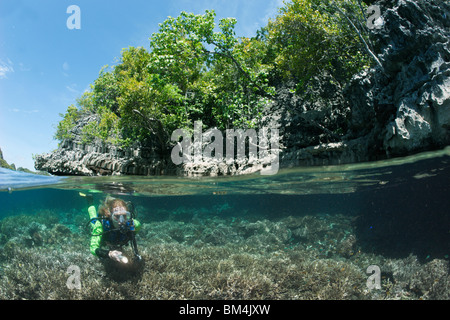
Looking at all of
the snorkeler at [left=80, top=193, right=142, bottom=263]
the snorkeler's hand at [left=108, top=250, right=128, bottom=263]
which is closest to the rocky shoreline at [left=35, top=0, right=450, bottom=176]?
the snorkeler at [left=80, top=193, right=142, bottom=263]

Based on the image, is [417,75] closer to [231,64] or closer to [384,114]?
[384,114]

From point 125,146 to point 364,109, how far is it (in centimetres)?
1365

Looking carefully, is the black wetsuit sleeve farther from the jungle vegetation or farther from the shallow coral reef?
the jungle vegetation

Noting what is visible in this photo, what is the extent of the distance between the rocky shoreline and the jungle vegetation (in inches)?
48.3

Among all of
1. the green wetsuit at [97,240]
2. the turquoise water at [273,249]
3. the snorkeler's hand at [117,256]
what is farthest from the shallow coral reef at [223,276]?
the snorkeler's hand at [117,256]

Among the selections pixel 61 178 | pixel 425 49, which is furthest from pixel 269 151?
pixel 61 178

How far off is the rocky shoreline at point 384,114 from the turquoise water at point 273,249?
2.63 feet

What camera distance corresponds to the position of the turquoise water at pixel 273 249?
782 centimetres

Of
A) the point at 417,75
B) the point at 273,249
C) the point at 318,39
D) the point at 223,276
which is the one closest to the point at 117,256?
the point at 223,276

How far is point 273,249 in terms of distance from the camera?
1254 centimetres

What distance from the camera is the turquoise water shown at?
25.7 ft

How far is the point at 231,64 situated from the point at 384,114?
8.39 meters

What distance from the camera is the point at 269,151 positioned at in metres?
14.9
